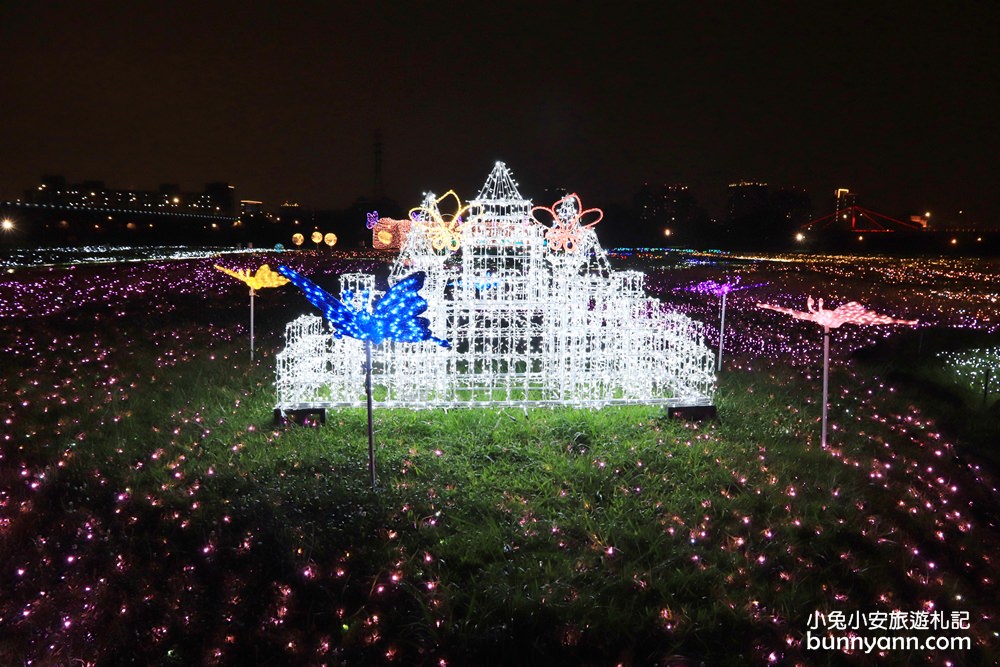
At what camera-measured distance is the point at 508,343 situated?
29.7ft

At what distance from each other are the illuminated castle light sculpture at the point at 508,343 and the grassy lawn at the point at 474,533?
0.47 m

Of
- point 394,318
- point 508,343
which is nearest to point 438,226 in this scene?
point 508,343

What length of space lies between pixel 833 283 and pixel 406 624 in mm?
28401

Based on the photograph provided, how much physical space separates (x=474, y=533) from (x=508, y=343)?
13.0 ft

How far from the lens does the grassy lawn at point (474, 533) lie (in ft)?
14.3

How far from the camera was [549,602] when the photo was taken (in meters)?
4.59

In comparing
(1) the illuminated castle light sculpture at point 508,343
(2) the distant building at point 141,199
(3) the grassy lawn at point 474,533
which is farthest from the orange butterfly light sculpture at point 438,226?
(2) the distant building at point 141,199

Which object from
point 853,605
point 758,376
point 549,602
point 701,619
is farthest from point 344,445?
point 758,376

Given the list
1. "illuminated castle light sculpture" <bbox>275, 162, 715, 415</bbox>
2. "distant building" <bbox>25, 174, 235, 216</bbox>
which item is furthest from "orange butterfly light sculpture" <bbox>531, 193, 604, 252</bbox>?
"distant building" <bbox>25, 174, 235, 216</bbox>

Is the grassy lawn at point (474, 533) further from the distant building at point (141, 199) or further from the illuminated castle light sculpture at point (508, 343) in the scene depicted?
the distant building at point (141, 199)

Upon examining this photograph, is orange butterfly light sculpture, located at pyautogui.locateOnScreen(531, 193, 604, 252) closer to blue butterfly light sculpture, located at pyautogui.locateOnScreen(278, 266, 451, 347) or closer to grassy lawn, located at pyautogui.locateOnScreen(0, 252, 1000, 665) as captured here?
grassy lawn, located at pyautogui.locateOnScreen(0, 252, 1000, 665)

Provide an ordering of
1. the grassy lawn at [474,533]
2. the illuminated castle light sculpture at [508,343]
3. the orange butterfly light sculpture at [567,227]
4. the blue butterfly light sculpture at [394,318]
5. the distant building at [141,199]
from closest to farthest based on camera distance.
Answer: the grassy lawn at [474,533] < the blue butterfly light sculpture at [394,318] < the illuminated castle light sculpture at [508,343] < the orange butterfly light sculpture at [567,227] < the distant building at [141,199]

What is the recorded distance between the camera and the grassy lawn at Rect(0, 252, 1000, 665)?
171 inches

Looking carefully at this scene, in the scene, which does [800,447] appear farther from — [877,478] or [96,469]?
[96,469]
